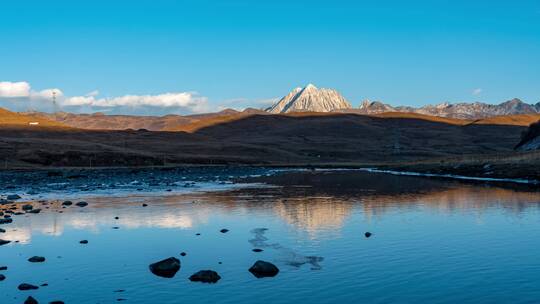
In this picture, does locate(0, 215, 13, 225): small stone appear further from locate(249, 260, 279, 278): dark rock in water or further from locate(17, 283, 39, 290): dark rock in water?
locate(249, 260, 279, 278): dark rock in water

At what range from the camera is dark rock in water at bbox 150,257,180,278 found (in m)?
23.2

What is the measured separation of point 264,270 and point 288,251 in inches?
193

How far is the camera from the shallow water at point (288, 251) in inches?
808

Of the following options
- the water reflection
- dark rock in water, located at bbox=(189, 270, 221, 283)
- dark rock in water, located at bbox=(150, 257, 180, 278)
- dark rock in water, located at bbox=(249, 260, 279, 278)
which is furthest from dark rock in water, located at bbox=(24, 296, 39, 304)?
the water reflection

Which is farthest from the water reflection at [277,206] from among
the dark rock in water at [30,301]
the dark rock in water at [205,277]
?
the dark rock in water at [30,301]

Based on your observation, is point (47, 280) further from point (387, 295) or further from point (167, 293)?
point (387, 295)

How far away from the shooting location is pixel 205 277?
72.6ft

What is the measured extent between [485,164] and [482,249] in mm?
69890

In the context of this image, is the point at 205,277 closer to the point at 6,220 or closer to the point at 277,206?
the point at 6,220

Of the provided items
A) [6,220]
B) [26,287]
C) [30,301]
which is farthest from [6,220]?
[30,301]

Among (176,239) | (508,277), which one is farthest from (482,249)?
(176,239)

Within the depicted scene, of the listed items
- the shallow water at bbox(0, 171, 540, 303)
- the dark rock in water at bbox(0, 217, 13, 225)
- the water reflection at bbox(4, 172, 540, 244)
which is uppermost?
the dark rock in water at bbox(0, 217, 13, 225)

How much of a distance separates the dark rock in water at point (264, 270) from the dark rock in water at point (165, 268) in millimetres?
3155

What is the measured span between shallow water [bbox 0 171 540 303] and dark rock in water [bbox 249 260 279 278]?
293 mm
